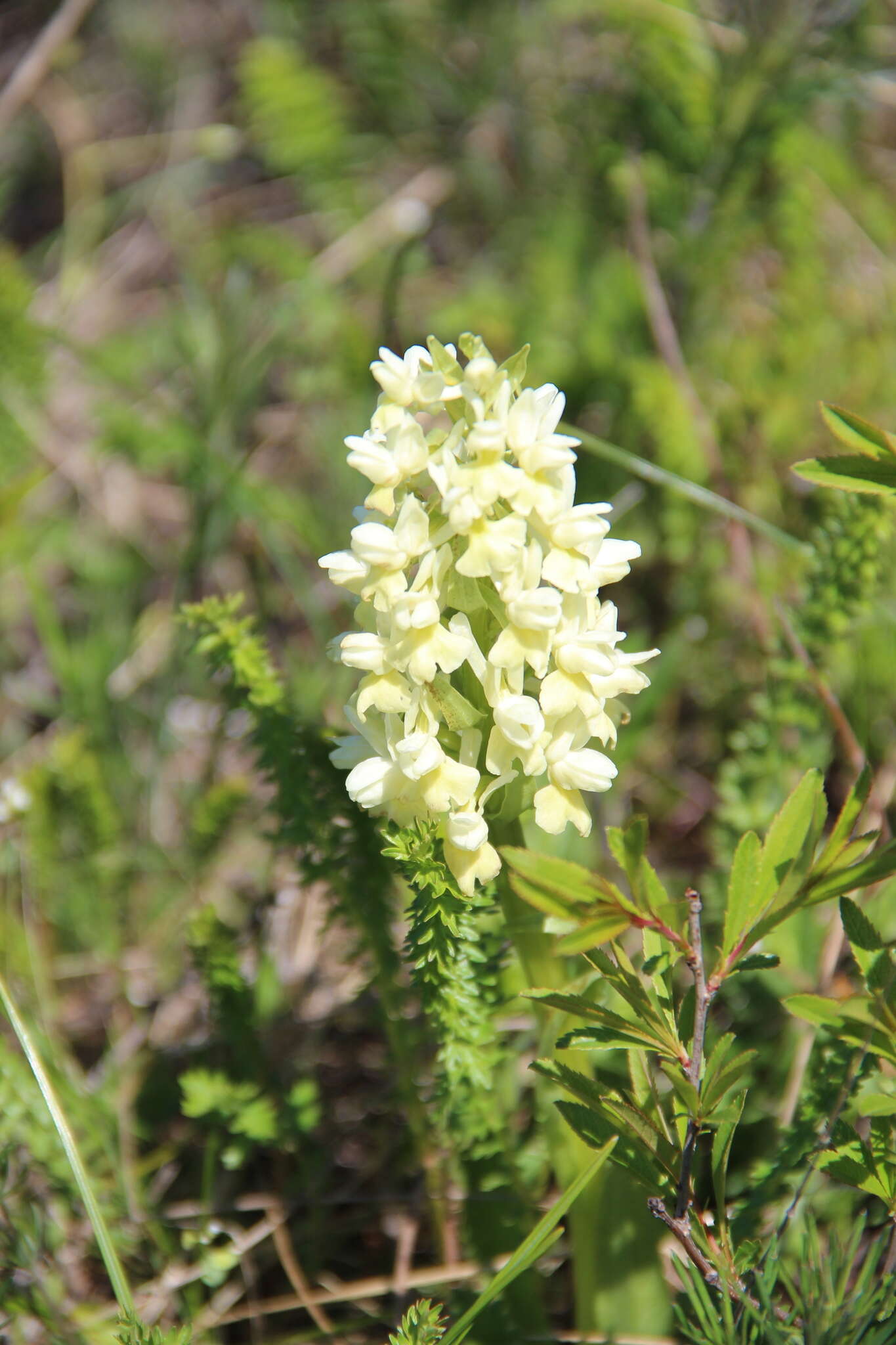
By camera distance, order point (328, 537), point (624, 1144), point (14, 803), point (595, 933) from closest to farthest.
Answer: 1. point (595, 933)
2. point (624, 1144)
3. point (14, 803)
4. point (328, 537)

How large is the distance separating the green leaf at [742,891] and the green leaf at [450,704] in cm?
36

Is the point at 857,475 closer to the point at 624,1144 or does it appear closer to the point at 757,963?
the point at 757,963

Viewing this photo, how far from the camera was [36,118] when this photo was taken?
4.71m

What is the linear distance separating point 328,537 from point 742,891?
2025 mm

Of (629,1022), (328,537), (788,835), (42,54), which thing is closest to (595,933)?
(629,1022)

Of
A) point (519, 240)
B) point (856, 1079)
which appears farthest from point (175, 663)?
point (519, 240)

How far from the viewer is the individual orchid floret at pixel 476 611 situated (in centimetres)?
125

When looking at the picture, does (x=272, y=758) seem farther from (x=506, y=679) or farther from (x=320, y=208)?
(x=320, y=208)

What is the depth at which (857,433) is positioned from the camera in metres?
1.40

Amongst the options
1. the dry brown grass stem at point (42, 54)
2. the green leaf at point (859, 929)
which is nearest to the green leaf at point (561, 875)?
the green leaf at point (859, 929)

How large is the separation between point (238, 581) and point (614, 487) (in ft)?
4.00

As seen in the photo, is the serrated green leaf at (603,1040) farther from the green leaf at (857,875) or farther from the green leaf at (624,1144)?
the green leaf at (857,875)

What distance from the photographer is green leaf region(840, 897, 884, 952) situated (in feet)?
4.01

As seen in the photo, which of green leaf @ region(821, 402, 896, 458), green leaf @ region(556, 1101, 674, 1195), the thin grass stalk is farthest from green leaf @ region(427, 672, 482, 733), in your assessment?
the thin grass stalk
